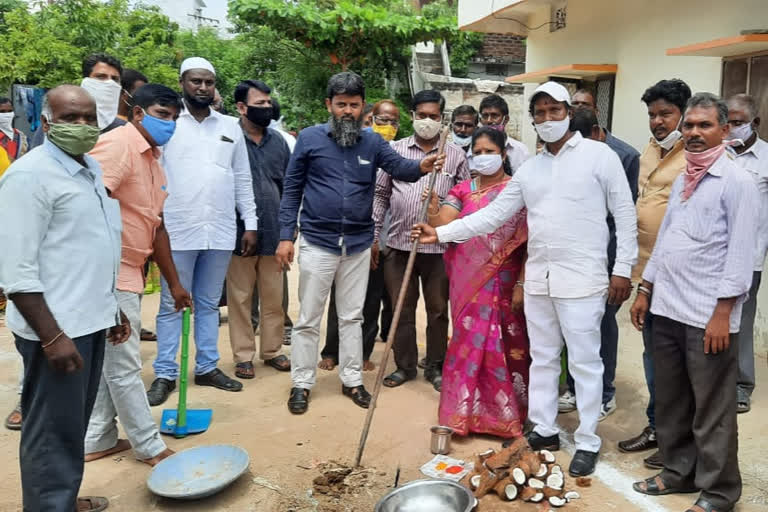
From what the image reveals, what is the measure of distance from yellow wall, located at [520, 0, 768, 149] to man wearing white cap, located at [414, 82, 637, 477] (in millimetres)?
3134

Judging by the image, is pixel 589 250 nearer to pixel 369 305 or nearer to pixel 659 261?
pixel 659 261

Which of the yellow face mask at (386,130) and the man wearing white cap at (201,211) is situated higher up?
the yellow face mask at (386,130)

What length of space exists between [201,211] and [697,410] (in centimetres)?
331

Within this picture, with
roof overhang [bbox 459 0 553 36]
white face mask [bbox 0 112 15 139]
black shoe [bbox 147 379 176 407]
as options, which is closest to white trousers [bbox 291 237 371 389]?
black shoe [bbox 147 379 176 407]

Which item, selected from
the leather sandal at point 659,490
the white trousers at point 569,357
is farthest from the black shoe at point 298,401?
the leather sandal at point 659,490

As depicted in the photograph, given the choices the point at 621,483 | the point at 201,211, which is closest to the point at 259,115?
the point at 201,211

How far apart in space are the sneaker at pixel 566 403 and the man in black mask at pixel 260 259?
2.17 m

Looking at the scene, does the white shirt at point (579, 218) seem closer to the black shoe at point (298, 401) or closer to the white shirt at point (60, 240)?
the black shoe at point (298, 401)

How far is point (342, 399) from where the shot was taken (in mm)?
4684

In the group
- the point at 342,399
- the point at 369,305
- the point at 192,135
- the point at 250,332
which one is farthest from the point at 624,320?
the point at 192,135

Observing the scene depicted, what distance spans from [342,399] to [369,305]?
3.20 feet

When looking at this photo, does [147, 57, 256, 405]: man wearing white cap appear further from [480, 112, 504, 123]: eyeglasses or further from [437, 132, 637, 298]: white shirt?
[437, 132, 637, 298]: white shirt

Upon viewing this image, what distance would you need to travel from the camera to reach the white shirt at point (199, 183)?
14.6 feet

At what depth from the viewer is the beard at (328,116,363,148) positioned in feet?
14.0
